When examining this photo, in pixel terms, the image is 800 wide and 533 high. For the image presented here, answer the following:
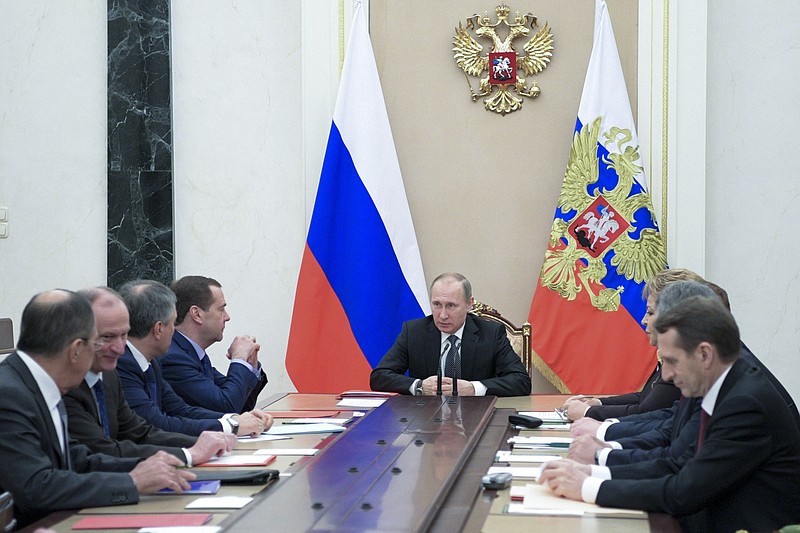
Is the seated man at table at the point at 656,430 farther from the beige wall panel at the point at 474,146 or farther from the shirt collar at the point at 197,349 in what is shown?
the beige wall panel at the point at 474,146

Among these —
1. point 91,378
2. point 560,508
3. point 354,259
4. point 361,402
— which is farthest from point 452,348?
point 560,508

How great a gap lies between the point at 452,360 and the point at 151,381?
6.37ft

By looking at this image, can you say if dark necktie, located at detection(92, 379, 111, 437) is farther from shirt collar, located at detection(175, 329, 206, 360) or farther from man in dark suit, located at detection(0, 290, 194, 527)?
shirt collar, located at detection(175, 329, 206, 360)

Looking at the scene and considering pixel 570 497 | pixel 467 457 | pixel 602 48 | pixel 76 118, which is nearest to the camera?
pixel 570 497

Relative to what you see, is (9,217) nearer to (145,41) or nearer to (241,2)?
(145,41)

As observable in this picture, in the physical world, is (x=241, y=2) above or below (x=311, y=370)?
above

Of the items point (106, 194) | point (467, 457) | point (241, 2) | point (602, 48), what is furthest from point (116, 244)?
point (467, 457)

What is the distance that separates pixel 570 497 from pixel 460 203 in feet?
13.3

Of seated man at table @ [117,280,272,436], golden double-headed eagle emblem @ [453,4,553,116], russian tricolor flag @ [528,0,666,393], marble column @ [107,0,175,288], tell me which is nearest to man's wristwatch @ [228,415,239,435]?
seated man at table @ [117,280,272,436]

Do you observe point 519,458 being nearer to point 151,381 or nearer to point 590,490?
point 590,490

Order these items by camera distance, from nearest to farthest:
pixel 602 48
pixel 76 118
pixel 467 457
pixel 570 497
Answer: pixel 570 497 < pixel 467 457 < pixel 602 48 < pixel 76 118

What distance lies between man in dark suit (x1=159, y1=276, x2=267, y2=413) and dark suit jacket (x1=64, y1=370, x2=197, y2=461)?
0.66 m

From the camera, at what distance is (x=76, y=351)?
115 inches

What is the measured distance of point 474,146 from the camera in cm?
676
